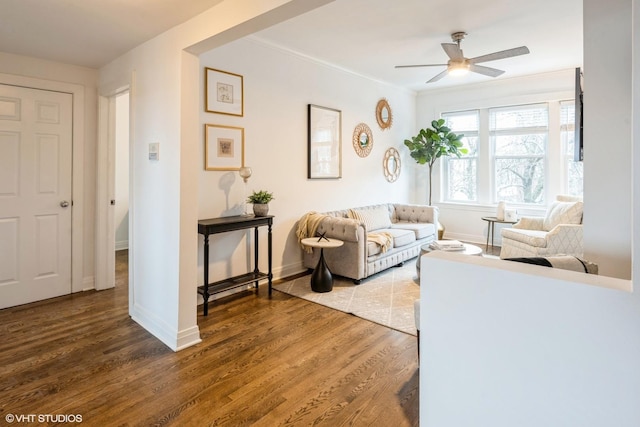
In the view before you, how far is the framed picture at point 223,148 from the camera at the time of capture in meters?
3.42

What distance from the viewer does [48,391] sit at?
2006mm

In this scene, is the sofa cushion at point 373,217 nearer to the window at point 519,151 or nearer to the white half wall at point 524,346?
the window at point 519,151

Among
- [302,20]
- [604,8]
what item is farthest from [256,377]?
[302,20]

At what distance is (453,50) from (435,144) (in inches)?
102

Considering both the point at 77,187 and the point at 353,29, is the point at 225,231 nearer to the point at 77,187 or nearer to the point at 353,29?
the point at 77,187

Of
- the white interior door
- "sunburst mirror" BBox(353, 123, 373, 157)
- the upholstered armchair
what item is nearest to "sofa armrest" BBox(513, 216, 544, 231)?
the upholstered armchair

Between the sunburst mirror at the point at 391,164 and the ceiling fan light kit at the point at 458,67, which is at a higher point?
the ceiling fan light kit at the point at 458,67

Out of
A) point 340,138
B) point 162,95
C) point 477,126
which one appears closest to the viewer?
point 162,95

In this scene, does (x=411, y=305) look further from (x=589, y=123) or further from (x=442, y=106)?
(x=442, y=106)

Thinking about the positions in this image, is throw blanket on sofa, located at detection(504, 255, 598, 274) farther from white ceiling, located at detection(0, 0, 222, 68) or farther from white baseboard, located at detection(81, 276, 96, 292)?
white baseboard, located at detection(81, 276, 96, 292)

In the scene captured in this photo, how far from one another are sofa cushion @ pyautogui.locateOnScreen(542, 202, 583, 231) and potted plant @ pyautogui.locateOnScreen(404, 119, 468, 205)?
190 cm

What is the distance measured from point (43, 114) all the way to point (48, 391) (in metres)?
2.70

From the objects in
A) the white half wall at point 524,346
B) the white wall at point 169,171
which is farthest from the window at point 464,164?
the white half wall at point 524,346

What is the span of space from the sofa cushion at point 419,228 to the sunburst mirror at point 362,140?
123cm
